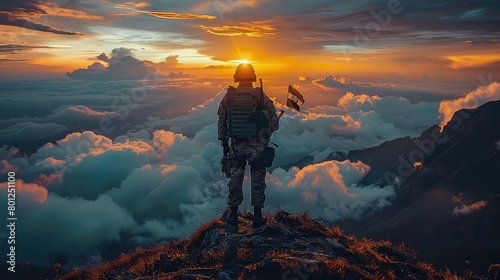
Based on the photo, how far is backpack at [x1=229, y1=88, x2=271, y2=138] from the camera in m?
11.1

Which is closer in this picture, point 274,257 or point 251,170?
point 274,257

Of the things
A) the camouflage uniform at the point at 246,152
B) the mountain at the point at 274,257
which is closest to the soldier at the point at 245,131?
the camouflage uniform at the point at 246,152

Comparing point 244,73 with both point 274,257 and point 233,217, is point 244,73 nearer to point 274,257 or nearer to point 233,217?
point 233,217

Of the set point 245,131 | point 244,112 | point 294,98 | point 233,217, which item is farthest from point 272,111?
point 233,217

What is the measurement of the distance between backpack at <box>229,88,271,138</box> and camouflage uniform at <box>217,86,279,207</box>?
267mm

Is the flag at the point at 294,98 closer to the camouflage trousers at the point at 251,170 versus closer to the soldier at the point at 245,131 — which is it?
the soldier at the point at 245,131

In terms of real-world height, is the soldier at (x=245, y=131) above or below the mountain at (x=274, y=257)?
above

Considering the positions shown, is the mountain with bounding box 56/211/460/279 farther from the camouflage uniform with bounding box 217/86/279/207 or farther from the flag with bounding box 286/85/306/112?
the flag with bounding box 286/85/306/112

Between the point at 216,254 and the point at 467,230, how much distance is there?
747 ft

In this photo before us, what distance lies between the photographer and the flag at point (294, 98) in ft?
37.3

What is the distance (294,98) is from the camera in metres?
11.6

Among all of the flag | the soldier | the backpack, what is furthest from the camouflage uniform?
the flag

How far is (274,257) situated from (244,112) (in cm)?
490

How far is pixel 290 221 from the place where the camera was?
11.5 m
